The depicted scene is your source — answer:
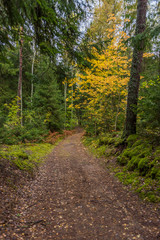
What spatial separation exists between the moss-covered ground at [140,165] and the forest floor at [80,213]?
11.4 inches

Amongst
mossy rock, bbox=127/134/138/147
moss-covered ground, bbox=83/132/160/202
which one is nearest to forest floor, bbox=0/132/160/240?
moss-covered ground, bbox=83/132/160/202

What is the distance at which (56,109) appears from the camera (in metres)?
16.4

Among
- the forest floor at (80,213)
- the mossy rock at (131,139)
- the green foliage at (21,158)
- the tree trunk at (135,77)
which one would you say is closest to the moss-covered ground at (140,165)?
the mossy rock at (131,139)

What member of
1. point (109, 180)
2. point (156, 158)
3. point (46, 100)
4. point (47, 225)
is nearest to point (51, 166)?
point (109, 180)

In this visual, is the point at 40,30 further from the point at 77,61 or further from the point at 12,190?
the point at 12,190

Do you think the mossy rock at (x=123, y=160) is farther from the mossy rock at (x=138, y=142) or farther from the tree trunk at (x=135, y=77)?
the tree trunk at (x=135, y=77)

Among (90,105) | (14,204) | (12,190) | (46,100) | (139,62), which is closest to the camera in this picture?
(14,204)

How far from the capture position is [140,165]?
5.02 m

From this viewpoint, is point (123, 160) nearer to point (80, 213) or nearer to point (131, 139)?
point (131, 139)

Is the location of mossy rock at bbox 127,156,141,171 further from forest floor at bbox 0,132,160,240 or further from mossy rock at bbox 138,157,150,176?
forest floor at bbox 0,132,160,240

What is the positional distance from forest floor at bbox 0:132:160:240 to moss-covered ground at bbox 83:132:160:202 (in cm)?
29

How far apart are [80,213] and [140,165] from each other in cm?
276

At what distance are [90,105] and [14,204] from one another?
32.2 feet

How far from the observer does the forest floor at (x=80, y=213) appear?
268 cm
